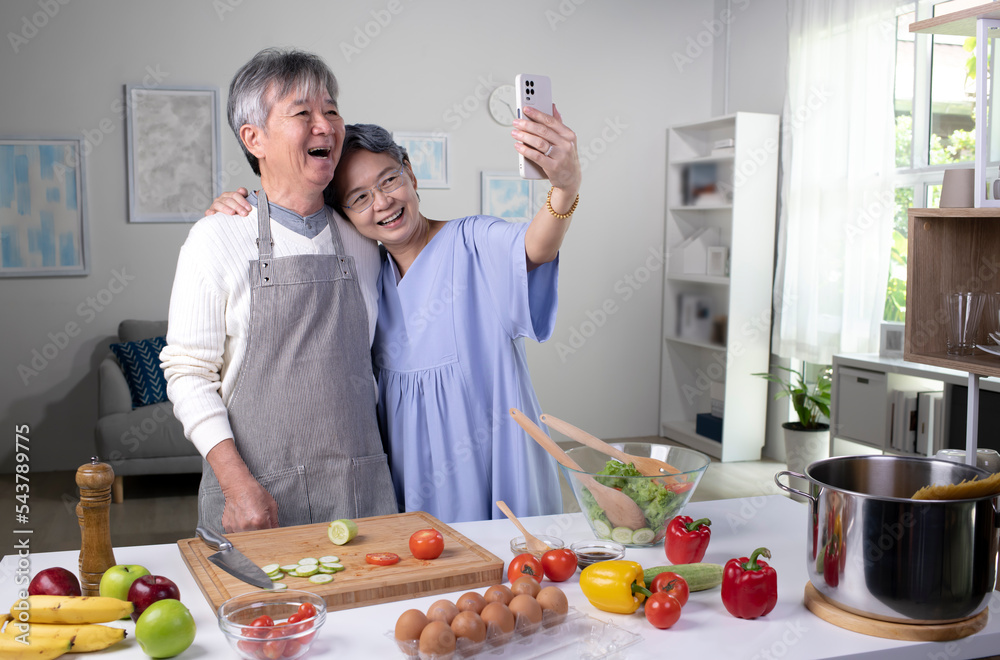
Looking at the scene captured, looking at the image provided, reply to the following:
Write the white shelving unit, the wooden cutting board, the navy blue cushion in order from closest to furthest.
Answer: the wooden cutting board
the navy blue cushion
the white shelving unit

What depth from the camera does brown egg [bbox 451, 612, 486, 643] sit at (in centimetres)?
101

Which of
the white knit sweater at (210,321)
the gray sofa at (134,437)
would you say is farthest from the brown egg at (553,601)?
the gray sofa at (134,437)

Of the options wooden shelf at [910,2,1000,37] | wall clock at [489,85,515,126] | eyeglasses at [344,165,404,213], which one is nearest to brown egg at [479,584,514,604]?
eyeglasses at [344,165,404,213]

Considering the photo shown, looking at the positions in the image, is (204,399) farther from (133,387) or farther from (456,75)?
(456,75)

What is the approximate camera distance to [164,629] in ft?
3.32

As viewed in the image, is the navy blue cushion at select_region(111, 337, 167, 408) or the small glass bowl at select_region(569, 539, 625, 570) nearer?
the small glass bowl at select_region(569, 539, 625, 570)

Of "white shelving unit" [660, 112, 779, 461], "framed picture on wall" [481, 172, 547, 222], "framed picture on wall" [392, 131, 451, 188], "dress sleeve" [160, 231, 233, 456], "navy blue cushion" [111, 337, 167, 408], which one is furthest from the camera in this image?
"framed picture on wall" [481, 172, 547, 222]

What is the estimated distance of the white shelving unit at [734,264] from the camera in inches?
202

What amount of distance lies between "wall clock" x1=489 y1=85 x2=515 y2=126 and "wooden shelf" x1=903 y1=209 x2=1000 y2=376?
12.9ft

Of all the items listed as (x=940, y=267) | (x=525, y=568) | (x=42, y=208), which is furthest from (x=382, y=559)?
(x=42, y=208)

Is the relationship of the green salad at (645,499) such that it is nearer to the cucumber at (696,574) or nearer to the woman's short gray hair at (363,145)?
the cucumber at (696,574)

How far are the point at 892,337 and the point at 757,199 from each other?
1357 millimetres

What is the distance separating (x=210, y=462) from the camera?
163cm

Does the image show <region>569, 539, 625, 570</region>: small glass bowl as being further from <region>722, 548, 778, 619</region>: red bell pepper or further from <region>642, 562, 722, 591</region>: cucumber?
<region>722, 548, 778, 619</region>: red bell pepper
